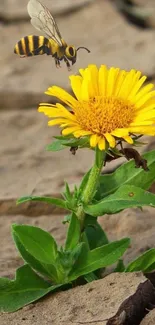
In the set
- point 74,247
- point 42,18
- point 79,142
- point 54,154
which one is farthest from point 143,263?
point 54,154

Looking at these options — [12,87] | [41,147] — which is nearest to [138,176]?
[41,147]

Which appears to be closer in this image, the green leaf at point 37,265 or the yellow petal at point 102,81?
the yellow petal at point 102,81

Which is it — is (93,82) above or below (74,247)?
above

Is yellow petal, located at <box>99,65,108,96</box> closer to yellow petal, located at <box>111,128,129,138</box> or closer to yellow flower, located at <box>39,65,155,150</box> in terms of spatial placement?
yellow flower, located at <box>39,65,155,150</box>

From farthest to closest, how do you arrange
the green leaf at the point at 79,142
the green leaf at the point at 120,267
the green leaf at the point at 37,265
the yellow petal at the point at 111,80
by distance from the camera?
1. the green leaf at the point at 120,267
2. the green leaf at the point at 37,265
3. the yellow petal at the point at 111,80
4. the green leaf at the point at 79,142

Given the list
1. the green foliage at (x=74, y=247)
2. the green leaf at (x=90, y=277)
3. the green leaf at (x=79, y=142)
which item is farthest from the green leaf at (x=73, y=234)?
the green leaf at (x=79, y=142)

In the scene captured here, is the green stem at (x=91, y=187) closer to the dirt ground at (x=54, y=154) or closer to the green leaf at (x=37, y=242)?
the green leaf at (x=37, y=242)

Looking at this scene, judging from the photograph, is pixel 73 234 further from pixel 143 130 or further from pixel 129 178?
pixel 143 130
